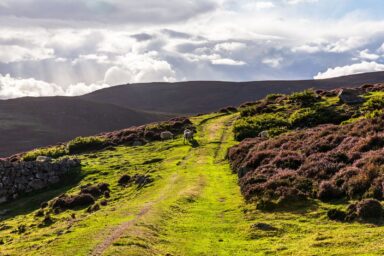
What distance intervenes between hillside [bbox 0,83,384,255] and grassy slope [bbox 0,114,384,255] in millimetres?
61

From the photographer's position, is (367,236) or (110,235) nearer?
(367,236)

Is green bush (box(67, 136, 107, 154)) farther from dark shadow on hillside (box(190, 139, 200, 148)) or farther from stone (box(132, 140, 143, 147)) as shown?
dark shadow on hillside (box(190, 139, 200, 148))

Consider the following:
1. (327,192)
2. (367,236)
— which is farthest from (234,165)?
(367,236)

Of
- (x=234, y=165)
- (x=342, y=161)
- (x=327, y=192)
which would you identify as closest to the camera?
(x=327, y=192)

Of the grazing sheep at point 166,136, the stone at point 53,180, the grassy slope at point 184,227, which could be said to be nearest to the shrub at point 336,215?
the grassy slope at point 184,227

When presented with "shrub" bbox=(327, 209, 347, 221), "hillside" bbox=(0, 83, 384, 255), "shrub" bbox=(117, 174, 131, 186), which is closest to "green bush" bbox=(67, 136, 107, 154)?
"hillside" bbox=(0, 83, 384, 255)

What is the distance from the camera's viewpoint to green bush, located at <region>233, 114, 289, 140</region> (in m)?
55.1

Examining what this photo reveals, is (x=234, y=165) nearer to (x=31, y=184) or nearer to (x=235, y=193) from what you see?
(x=235, y=193)

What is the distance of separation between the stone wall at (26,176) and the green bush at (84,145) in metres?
16.2

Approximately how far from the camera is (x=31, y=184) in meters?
40.8

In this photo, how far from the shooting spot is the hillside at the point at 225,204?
1864 cm

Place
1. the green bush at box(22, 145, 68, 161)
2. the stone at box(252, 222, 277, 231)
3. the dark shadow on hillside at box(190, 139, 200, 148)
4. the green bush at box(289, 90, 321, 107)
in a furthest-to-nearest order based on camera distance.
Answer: the green bush at box(289, 90, 321, 107) → the green bush at box(22, 145, 68, 161) → the dark shadow on hillside at box(190, 139, 200, 148) → the stone at box(252, 222, 277, 231)

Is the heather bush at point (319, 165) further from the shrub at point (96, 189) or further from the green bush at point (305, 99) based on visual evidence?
the green bush at point (305, 99)

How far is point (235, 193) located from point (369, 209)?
1221 centimetres
